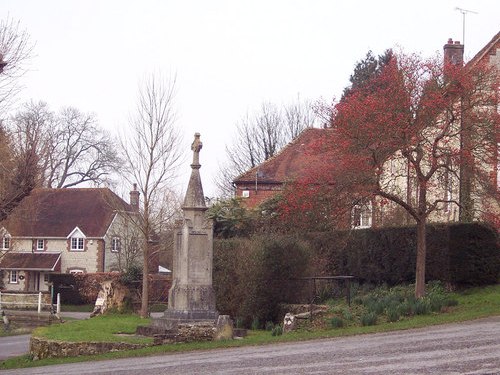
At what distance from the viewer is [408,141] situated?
947 inches

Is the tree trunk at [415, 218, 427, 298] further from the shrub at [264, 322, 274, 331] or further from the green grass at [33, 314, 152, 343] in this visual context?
the green grass at [33, 314, 152, 343]

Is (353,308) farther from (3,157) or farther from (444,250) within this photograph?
(3,157)

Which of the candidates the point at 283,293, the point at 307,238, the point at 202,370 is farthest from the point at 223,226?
the point at 202,370

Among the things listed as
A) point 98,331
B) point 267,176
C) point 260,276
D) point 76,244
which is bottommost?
point 98,331

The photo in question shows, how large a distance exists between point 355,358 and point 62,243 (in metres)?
52.1

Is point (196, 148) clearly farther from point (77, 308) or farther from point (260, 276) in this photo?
point (77, 308)

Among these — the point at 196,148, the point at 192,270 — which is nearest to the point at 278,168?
the point at 196,148

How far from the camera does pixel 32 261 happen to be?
63312mm

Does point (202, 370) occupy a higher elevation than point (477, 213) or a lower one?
lower

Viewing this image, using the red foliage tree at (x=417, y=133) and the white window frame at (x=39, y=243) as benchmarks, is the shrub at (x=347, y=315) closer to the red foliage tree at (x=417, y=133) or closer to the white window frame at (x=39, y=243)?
the red foliage tree at (x=417, y=133)

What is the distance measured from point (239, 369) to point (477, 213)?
1458 centimetres

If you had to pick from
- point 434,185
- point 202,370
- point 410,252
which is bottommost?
point 202,370

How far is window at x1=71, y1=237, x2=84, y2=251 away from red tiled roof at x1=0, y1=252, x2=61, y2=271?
122cm

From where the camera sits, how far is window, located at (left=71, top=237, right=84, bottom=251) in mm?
64688
